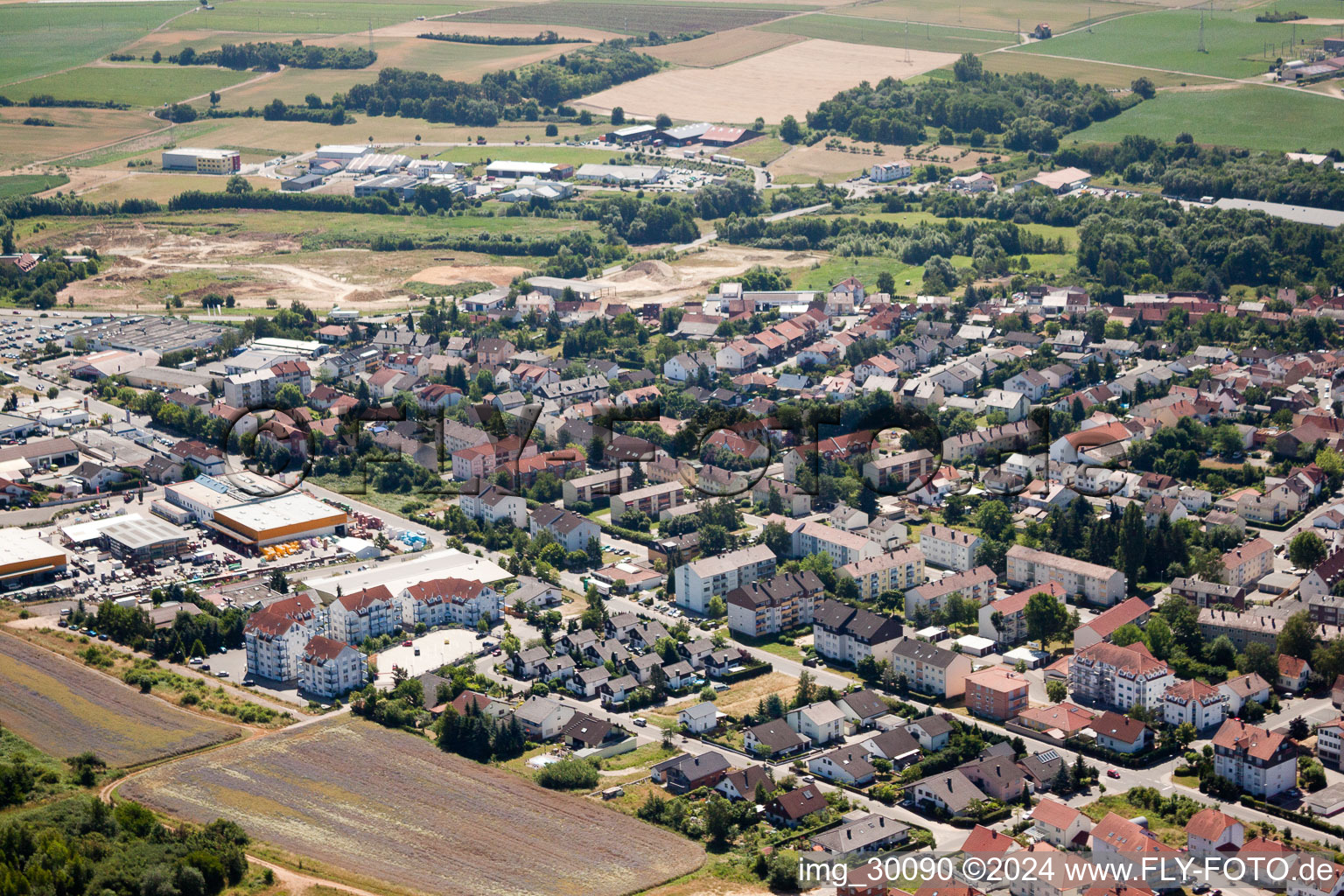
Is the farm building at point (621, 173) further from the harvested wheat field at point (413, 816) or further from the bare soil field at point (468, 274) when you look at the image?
the harvested wheat field at point (413, 816)

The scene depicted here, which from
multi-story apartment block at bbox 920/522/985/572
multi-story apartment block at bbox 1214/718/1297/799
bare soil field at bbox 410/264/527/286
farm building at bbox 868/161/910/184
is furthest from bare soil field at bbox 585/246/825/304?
multi-story apartment block at bbox 1214/718/1297/799

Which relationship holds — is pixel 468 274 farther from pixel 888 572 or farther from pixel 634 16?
pixel 634 16

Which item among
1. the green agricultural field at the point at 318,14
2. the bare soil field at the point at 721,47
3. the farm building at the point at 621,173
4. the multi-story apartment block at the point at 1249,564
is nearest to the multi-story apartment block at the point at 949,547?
the multi-story apartment block at the point at 1249,564

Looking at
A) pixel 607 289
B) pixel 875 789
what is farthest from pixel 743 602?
pixel 607 289

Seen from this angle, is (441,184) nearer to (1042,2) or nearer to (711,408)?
(711,408)

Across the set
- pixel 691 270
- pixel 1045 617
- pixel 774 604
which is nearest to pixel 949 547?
pixel 1045 617

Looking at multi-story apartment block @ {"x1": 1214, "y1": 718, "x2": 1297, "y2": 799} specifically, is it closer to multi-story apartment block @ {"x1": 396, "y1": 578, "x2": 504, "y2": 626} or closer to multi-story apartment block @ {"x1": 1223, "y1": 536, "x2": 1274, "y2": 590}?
multi-story apartment block @ {"x1": 1223, "y1": 536, "x2": 1274, "y2": 590}
